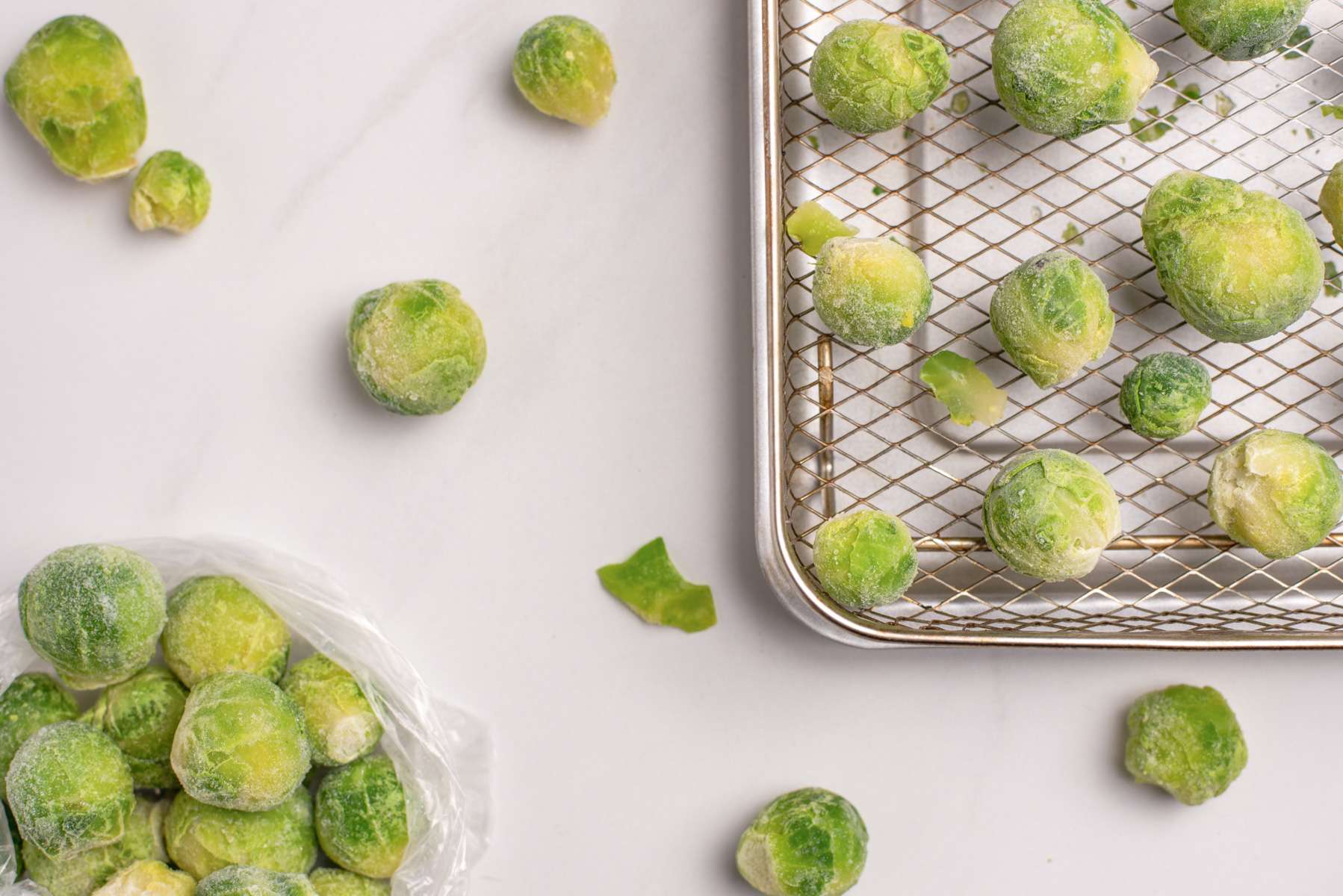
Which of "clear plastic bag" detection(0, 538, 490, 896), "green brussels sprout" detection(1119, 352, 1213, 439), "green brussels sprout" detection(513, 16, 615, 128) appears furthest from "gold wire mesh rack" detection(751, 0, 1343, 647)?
"clear plastic bag" detection(0, 538, 490, 896)

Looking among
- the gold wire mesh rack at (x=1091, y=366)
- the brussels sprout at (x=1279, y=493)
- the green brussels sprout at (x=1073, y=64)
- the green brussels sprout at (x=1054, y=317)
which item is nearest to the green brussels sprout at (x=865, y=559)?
the gold wire mesh rack at (x=1091, y=366)

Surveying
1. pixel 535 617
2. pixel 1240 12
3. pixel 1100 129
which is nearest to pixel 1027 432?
pixel 1100 129

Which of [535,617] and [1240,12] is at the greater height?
[1240,12]

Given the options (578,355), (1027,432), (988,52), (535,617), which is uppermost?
(988,52)

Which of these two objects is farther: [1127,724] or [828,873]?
[1127,724]

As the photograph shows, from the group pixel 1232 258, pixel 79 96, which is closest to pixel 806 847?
pixel 1232 258

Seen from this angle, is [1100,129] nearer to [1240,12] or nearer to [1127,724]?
[1240,12]
